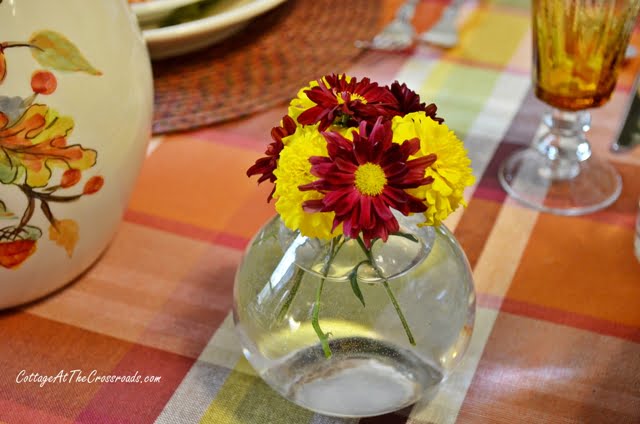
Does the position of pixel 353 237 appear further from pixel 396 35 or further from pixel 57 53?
pixel 396 35

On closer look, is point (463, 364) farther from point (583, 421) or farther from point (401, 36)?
point (401, 36)

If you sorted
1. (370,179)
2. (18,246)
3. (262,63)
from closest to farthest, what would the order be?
1. (370,179)
2. (18,246)
3. (262,63)

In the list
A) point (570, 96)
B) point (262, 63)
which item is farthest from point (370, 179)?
point (262, 63)

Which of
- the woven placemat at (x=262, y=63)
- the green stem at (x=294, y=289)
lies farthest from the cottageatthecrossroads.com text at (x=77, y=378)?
the woven placemat at (x=262, y=63)

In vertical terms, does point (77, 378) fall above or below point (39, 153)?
below

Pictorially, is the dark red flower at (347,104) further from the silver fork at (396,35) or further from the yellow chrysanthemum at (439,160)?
the silver fork at (396,35)

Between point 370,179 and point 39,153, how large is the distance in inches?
7.6

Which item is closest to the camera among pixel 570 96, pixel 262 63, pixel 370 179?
pixel 370 179

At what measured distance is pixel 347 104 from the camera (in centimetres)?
36

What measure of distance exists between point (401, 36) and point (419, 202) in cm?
48

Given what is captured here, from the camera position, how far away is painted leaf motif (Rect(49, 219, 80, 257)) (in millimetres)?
456

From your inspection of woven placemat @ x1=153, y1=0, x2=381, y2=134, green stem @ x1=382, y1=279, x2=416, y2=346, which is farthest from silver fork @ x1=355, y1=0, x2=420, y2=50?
green stem @ x1=382, y1=279, x2=416, y2=346

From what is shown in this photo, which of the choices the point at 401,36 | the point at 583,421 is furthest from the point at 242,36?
the point at 583,421

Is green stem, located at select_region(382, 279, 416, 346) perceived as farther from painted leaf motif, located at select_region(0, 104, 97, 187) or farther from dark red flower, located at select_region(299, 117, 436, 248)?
painted leaf motif, located at select_region(0, 104, 97, 187)
